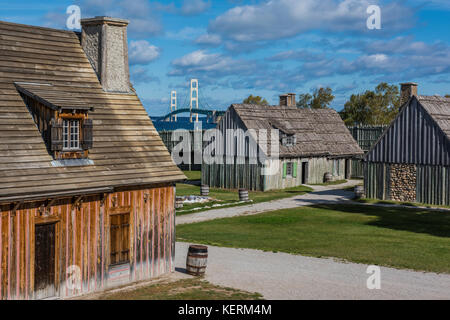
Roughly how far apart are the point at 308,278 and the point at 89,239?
6.65 m

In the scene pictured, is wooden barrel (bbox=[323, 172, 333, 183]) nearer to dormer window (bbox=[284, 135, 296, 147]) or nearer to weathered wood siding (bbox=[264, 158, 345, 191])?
weathered wood siding (bbox=[264, 158, 345, 191])

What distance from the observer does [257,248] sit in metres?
24.1

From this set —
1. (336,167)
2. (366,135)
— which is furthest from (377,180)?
(366,135)

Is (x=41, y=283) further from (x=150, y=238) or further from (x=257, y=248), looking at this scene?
(x=257, y=248)

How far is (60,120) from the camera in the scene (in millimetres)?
16234

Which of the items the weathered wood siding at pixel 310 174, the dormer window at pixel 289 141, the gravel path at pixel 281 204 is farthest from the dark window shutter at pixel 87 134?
the dormer window at pixel 289 141

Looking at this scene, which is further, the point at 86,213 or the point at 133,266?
the point at 133,266

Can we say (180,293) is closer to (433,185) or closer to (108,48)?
(108,48)

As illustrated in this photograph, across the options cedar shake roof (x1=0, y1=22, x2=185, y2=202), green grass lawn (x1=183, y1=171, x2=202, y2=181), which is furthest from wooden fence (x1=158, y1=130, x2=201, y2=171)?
cedar shake roof (x1=0, y1=22, x2=185, y2=202)

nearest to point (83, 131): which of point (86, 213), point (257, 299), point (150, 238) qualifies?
point (86, 213)

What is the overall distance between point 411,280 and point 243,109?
93.6ft

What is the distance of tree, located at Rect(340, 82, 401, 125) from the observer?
7994cm

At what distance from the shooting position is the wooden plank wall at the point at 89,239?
14781 mm
